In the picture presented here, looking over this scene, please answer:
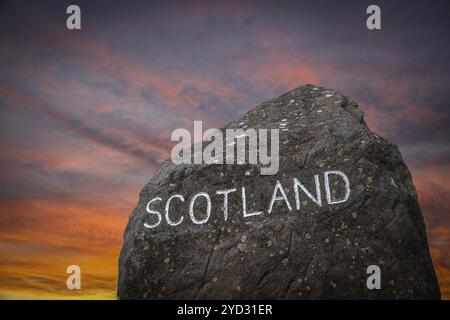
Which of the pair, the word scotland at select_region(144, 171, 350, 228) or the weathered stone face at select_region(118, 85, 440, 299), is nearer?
the weathered stone face at select_region(118, 85, 440, 299)

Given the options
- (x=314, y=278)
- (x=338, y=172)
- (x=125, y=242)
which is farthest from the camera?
(x=125, y=242)

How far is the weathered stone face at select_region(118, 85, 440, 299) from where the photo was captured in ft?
22.2

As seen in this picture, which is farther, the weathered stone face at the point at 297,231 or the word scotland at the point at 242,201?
the word scotland at the point at 242,201

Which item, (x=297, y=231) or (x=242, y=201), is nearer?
(x=297, y=231)

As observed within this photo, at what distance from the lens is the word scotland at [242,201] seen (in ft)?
23.6

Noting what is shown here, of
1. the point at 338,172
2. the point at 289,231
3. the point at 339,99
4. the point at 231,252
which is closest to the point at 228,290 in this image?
the point at 231,252

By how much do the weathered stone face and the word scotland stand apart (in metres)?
0.02

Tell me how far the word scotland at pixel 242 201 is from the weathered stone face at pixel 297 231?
0.02m

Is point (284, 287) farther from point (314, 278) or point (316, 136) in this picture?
point (316, 136)

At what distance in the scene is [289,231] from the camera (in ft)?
23.0

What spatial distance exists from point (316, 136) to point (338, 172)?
0.76 metres

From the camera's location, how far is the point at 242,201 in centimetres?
743

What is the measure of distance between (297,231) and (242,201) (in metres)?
1.03

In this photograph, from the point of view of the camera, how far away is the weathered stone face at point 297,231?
22.2ft
